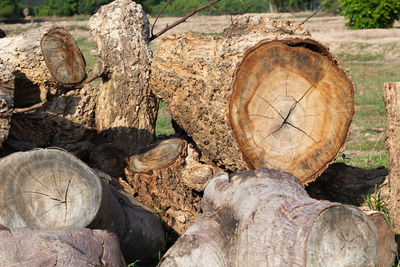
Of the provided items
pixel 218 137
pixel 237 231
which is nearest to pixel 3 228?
pixel 237 231

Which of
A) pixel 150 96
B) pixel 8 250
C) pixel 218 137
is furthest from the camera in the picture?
pixel 150 96

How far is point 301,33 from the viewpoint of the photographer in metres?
3.72

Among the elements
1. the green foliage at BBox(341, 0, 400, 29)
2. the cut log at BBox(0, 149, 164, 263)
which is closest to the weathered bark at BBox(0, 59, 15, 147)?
the cut log at BBox(0, 149, 164, 263)

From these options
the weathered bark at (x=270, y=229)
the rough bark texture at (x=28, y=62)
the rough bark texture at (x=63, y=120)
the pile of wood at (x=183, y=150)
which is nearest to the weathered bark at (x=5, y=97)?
the pile of wood at (x=183, y=150)

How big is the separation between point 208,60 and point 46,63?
138 cm

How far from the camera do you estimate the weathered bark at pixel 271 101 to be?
3297 millimetres

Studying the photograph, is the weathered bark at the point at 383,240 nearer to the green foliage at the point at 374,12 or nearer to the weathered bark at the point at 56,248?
the weathered bark at the point at 56,248

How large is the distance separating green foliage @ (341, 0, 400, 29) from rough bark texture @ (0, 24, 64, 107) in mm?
23621

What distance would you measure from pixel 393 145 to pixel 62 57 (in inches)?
108

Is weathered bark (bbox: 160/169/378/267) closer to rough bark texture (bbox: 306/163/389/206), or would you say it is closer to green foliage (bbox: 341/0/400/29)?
rough bark texture (bbox: 306/163/389/206)

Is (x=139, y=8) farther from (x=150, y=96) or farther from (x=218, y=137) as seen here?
(x=218, y=137)

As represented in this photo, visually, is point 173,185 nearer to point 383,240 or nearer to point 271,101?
point 271,101

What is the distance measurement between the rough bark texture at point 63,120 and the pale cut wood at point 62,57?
67 centimetres

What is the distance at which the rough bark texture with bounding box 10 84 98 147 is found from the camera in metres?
4.51
